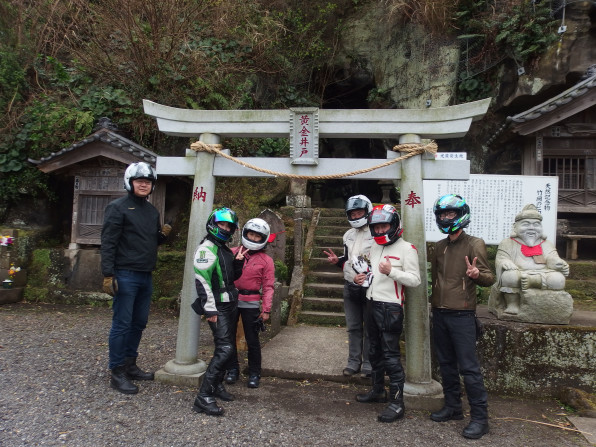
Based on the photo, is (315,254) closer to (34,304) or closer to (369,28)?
(34,304)

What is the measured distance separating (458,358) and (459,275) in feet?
2.46

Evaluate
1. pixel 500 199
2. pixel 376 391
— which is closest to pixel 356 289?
pixel 376 391

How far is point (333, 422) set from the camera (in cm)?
363

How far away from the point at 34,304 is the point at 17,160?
3.53 m

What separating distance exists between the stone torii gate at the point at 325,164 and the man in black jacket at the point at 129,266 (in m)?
0.38

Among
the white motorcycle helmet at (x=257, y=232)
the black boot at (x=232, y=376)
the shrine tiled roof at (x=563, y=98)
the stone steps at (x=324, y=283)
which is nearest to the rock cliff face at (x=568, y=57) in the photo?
the shrine tiled roof at (x=563, y=98)

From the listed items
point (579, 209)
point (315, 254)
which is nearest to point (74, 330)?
point (315, 254)

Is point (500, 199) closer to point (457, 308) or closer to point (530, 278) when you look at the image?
point (530, 278)

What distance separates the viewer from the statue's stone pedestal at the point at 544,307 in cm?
428

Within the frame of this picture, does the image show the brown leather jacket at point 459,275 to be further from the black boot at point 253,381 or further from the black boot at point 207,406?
the black boot at point 207,406

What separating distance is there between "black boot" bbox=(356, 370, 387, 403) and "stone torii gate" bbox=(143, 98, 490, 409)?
249mm

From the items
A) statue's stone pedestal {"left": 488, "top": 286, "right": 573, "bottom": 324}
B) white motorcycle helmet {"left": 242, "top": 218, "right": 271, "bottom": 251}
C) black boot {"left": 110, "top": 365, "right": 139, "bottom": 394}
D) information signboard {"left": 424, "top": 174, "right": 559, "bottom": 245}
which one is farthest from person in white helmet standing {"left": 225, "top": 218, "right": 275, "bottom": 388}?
information signboard {"left": 424, "top": 174, "right": 559, "bottom": 245}

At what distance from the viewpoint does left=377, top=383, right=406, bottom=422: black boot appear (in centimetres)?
363

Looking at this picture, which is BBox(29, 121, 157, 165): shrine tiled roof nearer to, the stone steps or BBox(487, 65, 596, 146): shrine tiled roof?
the stone steps
